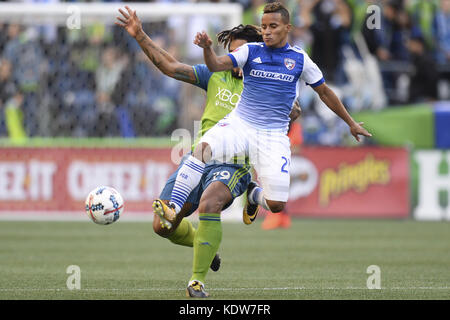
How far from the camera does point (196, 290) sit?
7422mm

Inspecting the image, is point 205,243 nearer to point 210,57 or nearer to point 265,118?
point 265,118

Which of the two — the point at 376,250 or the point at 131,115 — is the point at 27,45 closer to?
the point at 131,115

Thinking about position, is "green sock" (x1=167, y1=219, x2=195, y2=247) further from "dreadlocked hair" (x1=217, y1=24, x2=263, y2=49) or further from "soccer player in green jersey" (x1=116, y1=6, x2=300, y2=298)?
"dreadlocked hair" (x1=217, y1=24, x2=263, y2=49)

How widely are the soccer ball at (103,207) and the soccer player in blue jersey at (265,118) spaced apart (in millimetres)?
743

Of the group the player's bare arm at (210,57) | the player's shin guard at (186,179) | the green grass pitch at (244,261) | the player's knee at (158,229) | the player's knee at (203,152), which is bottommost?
the green grass pitch at (244,261)

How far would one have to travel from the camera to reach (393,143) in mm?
18016

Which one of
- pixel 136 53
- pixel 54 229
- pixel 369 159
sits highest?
pixel 136 53

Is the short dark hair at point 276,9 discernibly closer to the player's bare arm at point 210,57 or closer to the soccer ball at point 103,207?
the player's bare arm at point 210,57

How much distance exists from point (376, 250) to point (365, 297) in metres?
4.61

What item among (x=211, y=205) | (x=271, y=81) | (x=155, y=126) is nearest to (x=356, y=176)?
(x=155, y=126)

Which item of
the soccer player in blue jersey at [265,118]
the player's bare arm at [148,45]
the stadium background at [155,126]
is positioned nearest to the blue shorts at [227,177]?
the soccer player in blue jersey at [265,118]

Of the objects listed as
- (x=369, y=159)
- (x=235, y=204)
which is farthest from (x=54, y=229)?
(x=369, y=159)

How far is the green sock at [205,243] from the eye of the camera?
7520 millimetres
